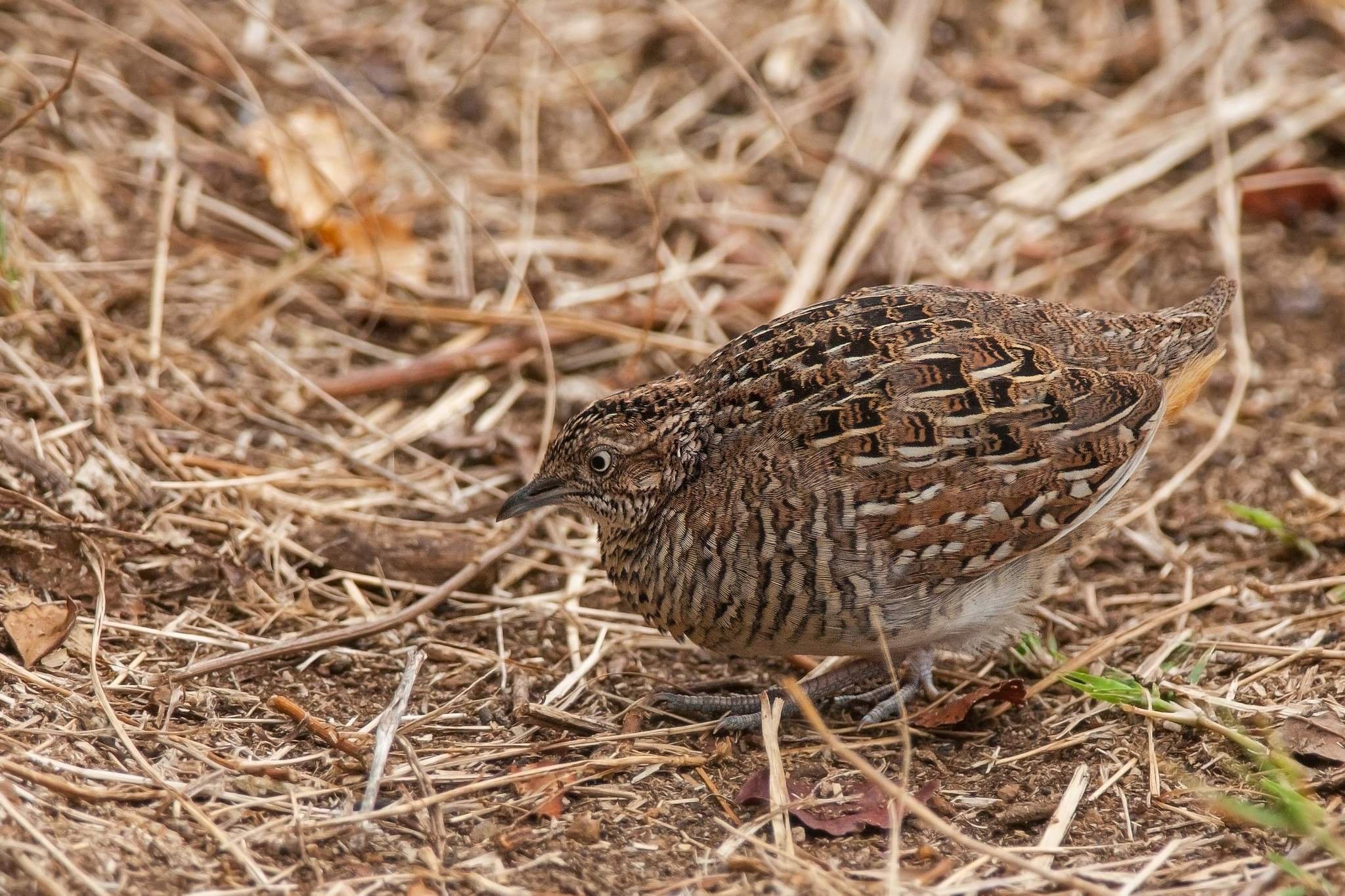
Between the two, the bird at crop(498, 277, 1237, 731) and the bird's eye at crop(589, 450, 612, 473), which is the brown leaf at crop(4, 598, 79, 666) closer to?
the bird at crop(498, 277, 1237, 731)

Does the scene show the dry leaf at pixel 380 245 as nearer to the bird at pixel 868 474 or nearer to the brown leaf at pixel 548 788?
the bird at pixel 868 474

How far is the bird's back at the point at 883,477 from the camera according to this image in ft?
13.8

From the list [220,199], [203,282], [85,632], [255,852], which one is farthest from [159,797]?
[220,199]

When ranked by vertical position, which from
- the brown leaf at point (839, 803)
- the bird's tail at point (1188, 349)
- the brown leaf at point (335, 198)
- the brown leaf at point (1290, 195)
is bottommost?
the brown leaf at point (839, 803)

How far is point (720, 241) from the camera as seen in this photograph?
6.88 m

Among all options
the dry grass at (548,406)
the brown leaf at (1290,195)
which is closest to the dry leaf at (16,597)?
the dry grass at (548,406)

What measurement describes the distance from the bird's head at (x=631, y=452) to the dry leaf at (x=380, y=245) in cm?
213

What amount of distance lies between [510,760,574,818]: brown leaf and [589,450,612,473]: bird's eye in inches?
37.3

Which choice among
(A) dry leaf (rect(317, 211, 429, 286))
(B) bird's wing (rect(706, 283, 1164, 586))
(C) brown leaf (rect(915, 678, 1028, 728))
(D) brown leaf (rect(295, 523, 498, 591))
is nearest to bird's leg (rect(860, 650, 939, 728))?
(C) brown leaf (rect(915, 678, 1028, 728))

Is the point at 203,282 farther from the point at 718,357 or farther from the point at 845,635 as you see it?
the point at 845,635

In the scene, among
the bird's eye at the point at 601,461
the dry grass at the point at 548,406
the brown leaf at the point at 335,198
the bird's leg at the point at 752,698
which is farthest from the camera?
the brown leaf at the point at 335,198

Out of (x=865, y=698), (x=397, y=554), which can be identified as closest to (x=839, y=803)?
(x=865, y=698)

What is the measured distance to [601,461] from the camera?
14.8 ft

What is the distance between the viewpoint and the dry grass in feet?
12.4
